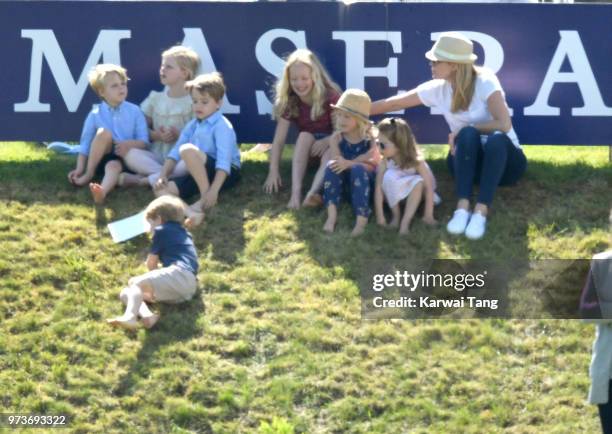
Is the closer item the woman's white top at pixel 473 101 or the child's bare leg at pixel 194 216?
the child's bare leg at pixel 194 216

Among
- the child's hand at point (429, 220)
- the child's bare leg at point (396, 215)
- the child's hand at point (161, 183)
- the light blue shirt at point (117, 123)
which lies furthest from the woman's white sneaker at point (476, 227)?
the light blue shirt at point (117, 123)

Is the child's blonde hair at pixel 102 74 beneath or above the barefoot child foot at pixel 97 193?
above

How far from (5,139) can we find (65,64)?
80 centimetres

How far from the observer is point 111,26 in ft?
35.2

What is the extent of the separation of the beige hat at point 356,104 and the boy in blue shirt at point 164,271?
5.24ft

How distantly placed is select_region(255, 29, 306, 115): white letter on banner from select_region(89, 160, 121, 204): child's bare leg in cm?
134

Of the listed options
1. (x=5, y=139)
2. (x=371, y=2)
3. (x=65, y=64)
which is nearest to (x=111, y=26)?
(x=65, y=64)

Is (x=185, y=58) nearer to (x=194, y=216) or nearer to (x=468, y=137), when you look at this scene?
(x=194, y=216)

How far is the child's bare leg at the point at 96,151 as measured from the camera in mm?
10219

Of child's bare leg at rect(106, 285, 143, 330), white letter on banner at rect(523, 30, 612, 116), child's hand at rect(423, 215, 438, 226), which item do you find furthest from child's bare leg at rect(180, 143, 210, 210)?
white letter on banner at rect(523, 30, 612, 116)

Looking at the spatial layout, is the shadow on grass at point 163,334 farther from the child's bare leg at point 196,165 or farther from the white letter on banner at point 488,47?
the white letter on banner at point 488,47

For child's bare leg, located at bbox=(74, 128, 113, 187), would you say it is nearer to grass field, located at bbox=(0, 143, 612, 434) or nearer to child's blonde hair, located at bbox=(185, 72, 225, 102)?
grass field, located at bbox=(0, 143, 612, 434)

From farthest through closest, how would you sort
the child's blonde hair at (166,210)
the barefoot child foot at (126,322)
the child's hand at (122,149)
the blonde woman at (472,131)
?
1. the child's hand at (122,149)
2. the blonde woman at (472,131)
3. the child's blonde hair at (166,210)
4. the barefoot child foot at (126,322)

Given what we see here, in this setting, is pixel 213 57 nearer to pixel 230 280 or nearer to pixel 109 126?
pixel 109 126
